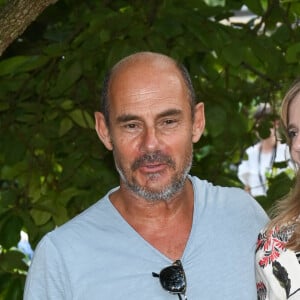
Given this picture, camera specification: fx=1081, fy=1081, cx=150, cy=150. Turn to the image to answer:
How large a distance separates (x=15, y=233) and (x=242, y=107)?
1130 mm

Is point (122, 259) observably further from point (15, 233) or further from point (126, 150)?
point (15, 233)

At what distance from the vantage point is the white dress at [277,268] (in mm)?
2500

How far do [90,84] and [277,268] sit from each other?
1.30 meters

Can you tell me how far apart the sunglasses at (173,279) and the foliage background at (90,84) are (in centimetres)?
84

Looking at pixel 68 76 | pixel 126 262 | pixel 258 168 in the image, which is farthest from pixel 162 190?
pixel 258 168

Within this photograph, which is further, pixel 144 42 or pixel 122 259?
pixel 144 42

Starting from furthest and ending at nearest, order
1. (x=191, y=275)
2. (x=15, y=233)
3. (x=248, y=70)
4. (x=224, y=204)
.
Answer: (x=248, y=70)
(x=15, y=233)
(x=224, y=204)
(x=191, y=275)

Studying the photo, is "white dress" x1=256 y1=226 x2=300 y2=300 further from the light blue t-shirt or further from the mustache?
the mustache

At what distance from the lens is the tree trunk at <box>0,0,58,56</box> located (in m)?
2.72

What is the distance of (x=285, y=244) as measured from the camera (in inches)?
101

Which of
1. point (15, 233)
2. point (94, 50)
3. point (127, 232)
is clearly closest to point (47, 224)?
point (15, 233)

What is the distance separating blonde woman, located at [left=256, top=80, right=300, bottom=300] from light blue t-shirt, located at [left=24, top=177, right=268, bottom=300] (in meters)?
0.05

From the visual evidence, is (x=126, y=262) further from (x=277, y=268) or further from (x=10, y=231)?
(x=10, y=231)

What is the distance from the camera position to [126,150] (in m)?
2.62
